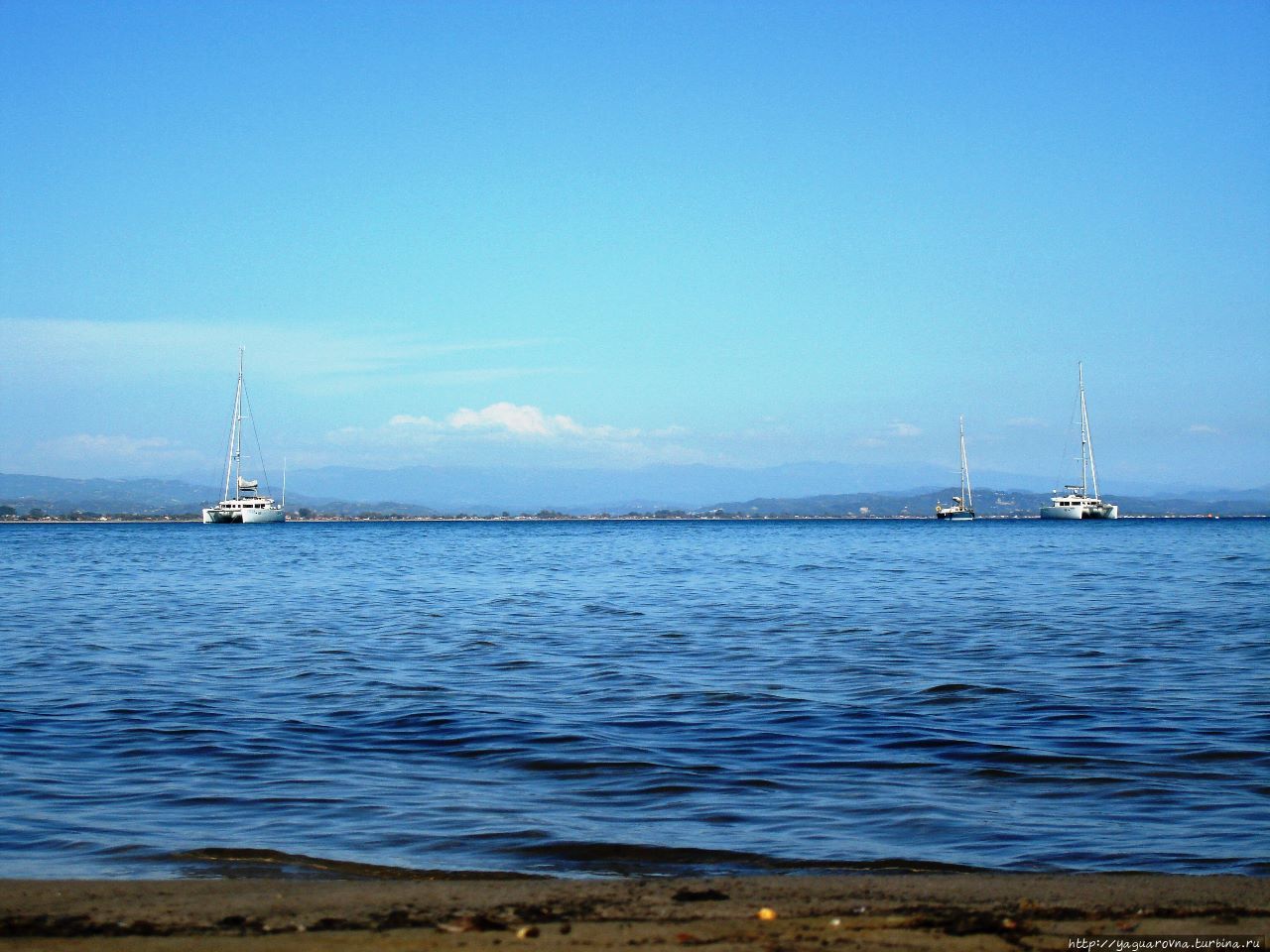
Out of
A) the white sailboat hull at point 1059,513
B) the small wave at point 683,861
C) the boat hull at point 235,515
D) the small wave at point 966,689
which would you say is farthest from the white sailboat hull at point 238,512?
the small wave at point 683,861

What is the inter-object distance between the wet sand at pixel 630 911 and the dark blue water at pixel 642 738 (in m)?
0.78

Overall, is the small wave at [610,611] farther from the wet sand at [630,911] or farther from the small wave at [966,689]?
the wet sand at [630,911]

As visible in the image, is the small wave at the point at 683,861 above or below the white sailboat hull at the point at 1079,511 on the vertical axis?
above

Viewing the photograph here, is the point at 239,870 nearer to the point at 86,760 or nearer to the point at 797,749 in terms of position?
the point at 86,760

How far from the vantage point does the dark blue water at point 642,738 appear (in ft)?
25.2

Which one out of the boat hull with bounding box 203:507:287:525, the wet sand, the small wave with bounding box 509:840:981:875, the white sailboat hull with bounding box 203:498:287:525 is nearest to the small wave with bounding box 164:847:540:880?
the wet sand

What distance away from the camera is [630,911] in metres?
5.64

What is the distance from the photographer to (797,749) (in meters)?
10.8

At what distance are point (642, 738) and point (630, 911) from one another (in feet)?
19.0

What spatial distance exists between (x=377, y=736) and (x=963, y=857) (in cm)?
604

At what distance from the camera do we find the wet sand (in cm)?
510

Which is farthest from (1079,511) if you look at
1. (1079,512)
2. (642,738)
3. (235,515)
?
(642,738)

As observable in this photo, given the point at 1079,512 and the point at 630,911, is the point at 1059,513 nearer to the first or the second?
the point at 1079,512

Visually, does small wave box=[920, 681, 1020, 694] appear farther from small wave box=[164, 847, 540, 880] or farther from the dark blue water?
small wave box=[164, 847, 540, 880]
